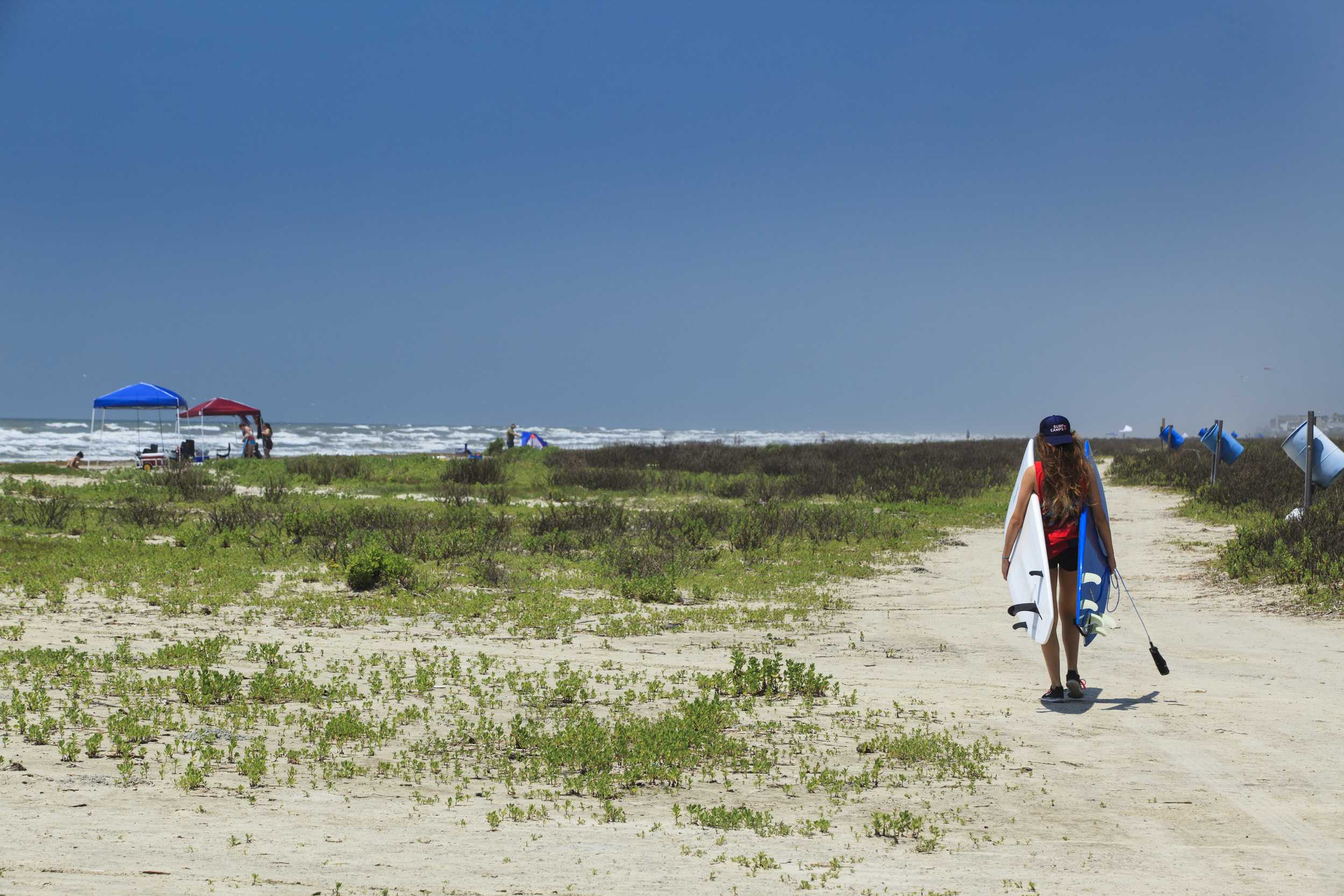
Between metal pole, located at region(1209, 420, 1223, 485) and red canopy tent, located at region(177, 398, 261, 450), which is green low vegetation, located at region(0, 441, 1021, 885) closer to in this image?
metal pole, located at region(1209, 420, 1223, 485)

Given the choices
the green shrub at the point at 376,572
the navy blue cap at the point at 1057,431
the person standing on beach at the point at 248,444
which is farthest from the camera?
the person standing on beach at the point at 248,444

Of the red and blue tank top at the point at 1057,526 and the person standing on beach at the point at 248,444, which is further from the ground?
the person standing on beach at the point at 248,444

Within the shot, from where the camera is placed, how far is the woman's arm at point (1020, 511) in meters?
6.58

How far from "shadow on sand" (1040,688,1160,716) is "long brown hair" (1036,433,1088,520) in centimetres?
129

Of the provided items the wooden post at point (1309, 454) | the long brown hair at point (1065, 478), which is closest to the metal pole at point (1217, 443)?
the wooden post at point (1309, 454)

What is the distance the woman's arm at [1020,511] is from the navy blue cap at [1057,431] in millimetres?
242

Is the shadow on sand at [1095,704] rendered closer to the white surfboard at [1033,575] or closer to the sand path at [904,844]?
the sand path at [904,844]

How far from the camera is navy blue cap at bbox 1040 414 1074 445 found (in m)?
6.45

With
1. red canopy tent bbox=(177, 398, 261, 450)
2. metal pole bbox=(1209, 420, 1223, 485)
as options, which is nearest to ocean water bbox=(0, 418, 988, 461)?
red canopy tent bbox=(177, 398, 261, 450)

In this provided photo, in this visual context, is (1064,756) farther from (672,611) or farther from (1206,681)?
(672,611)

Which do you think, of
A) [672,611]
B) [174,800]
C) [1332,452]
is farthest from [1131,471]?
[174,800]

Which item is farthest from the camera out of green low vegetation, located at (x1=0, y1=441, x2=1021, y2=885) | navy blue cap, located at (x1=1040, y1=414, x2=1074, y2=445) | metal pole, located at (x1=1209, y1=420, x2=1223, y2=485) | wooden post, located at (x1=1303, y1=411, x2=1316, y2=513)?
metal pole, located at (x1=1209, y1=420, x2=1223, y2=485)

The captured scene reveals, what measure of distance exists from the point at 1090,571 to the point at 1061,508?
51 centimetres

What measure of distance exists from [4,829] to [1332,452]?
48.2 feet
